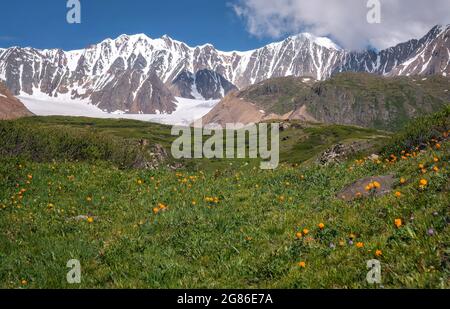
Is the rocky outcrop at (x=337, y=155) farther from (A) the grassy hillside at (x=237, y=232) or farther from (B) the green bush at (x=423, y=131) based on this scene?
(A) the grassy hillside at (x=237, y=232)

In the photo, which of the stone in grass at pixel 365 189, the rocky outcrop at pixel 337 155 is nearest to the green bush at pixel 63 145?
the rocky outcrop at pixel 337 155

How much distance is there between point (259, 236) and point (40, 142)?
36224mm

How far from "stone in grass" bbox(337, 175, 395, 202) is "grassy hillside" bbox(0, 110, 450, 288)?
0.88 ft

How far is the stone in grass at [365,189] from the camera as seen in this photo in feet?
42.4

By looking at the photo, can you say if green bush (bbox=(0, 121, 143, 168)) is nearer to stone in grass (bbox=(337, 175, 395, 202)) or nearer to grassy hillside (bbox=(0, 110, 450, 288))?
grassy hillside (bbox=(0, 110, 450, 288))

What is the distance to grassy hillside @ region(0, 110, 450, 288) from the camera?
8648 millimetres

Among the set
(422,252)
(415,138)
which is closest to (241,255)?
(422,252)

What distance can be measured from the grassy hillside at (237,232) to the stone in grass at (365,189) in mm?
267

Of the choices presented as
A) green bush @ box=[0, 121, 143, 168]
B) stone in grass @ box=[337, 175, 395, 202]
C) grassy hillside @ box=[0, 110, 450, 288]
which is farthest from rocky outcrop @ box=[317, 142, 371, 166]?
green bush @ box=[0, 121, 143, 168]

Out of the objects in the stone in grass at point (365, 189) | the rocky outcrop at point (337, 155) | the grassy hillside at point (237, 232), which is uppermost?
the rocky outcrop at point (337, 155)

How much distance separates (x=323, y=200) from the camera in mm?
14172

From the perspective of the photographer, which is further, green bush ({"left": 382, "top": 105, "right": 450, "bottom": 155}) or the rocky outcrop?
the rocky outcrop

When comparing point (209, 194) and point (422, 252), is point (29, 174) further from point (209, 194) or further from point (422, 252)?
point (422, 252)

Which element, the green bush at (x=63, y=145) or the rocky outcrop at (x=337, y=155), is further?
the green bush at (x=63, y=145)
